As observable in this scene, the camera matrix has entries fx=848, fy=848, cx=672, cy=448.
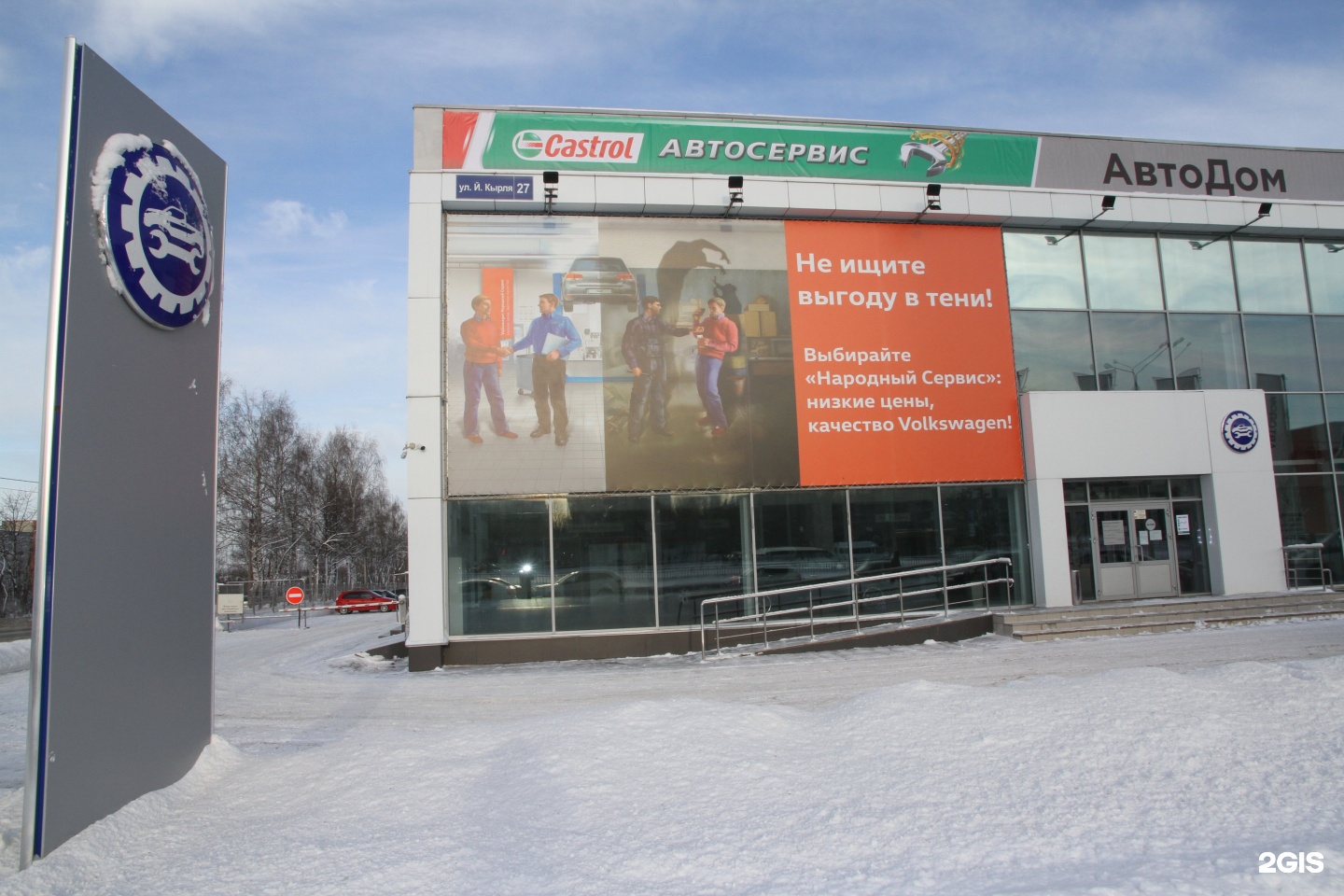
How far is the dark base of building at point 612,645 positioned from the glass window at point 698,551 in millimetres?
409

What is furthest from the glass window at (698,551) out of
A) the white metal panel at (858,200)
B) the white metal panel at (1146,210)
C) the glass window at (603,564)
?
the white metal panel at (1146,210)

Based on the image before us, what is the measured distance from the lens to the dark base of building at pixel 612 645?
1336cm

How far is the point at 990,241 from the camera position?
15.8m

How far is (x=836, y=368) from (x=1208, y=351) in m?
7.59

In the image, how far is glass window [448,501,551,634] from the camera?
1379cm

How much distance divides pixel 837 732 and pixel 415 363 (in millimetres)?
9787

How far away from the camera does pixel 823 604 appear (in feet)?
47.1

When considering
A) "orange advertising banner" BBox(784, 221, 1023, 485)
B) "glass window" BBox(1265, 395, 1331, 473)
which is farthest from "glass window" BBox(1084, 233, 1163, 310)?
"glass window" BBox(1265, 395, 1331, 473)

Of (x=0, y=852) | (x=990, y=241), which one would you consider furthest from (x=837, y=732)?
(x=990, y=241)

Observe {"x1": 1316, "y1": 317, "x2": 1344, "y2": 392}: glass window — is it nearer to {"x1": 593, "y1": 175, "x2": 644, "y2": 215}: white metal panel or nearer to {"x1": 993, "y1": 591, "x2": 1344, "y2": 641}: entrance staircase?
{"x1": 993, "y1": 591, "x2": 1344, "y2": 641}: entrance staircase

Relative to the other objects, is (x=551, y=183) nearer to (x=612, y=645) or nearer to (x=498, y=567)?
(x=498, y=567)

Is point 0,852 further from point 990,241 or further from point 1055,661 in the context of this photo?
point 990,241

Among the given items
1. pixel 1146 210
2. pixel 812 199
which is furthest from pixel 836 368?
pixel 1146 210

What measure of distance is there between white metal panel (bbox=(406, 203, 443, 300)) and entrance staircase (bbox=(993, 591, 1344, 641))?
35.7 ft
